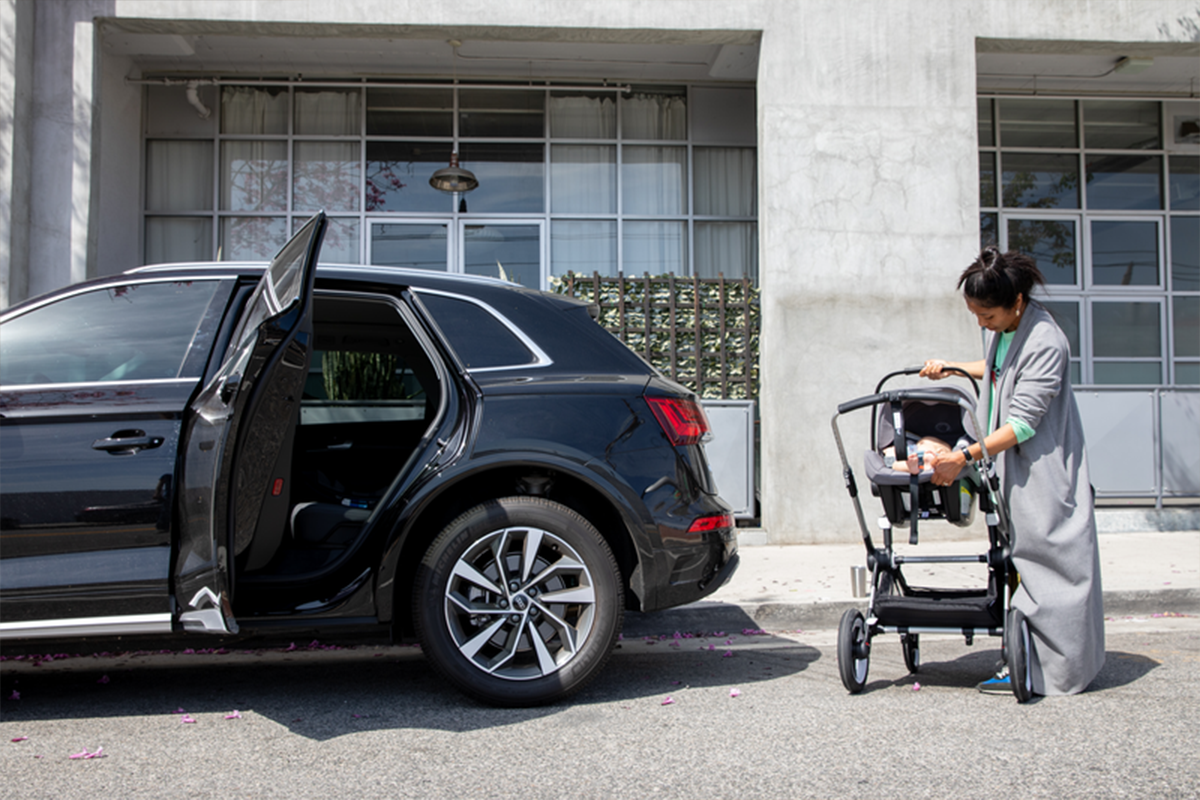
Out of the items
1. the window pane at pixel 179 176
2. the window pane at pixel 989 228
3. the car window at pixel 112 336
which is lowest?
the car window at pixel 112 336

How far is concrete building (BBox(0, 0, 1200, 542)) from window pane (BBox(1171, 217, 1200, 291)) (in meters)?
0.04

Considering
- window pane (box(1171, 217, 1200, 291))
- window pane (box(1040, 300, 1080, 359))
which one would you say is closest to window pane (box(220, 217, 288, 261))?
window pane (box(1040, 300, 1080, 359))

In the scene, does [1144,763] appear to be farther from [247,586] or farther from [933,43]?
[933,43]

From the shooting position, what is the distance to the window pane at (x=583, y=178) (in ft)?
34.2

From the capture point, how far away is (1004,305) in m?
3.92

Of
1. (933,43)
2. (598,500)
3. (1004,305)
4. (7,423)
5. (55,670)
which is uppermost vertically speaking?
(933,43)

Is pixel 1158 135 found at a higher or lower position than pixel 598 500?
A: higher

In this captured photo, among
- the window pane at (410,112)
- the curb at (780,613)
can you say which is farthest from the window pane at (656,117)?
the curb at (780,613)


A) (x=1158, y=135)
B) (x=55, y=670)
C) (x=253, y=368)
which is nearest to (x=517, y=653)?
(x=253, y=368)

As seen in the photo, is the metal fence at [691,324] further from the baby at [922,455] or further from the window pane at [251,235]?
the baby at [922,455]

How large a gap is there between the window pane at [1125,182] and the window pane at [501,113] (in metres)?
6.95

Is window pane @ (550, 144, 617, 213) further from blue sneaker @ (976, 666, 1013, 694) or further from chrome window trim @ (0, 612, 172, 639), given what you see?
chrome window trim @ (0, 612, 172, 639)

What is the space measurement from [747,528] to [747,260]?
3510 millimetres

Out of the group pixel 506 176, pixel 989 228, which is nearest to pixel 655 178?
pixel 506 176
